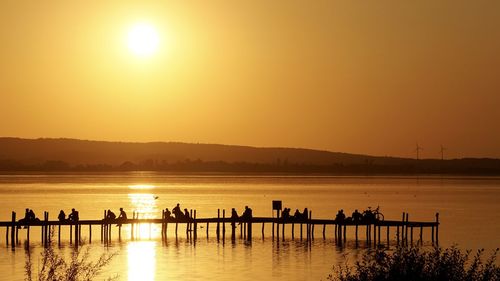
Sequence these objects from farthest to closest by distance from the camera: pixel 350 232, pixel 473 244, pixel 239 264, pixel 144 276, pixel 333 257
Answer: pixel 350 232 → pixel 473 244 → pixel 333 257 → pixel 239 264 → pixel 144 276

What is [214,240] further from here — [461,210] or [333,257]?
[461,210]

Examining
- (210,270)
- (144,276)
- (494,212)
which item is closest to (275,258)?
(210,270)

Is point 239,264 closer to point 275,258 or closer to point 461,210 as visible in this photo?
point 275,258

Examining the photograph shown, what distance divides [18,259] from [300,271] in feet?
56.5

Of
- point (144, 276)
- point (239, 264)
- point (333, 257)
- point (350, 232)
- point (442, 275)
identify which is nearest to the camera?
point (442, 275)

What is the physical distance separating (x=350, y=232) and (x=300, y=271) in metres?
27.0

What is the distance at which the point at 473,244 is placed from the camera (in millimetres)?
70062

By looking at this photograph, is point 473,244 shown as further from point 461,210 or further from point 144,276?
point 461,210

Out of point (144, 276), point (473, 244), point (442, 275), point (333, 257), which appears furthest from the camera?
point (473, 244)

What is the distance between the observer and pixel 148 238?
2844 inches

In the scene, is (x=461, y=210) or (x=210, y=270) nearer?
(x=210, y=270)

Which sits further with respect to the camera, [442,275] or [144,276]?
[144,276]

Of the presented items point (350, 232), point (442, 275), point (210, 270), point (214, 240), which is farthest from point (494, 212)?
point (442, 275)

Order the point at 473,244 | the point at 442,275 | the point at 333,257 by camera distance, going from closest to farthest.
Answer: the point at 442,275 → the point at 333,257 → the point at 473,244
